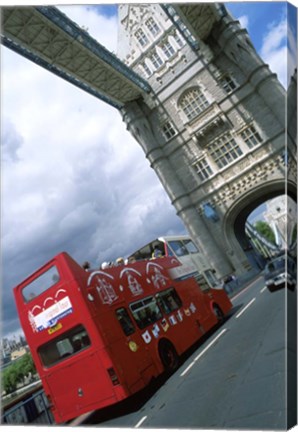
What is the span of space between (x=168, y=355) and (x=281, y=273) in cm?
329

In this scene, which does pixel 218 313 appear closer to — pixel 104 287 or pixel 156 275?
pixel 156 275

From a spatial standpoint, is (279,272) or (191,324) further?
(191,324)

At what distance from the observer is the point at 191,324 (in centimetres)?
838

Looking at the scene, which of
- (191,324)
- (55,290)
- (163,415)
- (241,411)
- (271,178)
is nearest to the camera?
(241,411)

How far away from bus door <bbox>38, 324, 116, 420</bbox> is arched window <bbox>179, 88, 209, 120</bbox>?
3945mm

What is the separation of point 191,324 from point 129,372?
2.71 metres

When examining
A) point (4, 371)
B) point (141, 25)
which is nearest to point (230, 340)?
point (4, 371)

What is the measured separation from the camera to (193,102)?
5695mm

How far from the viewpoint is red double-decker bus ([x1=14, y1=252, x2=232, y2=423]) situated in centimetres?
570

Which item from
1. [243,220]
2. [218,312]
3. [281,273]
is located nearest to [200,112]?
[243,220]

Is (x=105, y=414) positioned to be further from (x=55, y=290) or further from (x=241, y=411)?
(x=241, y=411)

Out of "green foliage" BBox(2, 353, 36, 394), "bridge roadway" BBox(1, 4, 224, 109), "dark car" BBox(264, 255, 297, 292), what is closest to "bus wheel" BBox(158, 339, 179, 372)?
"green foliage" BBox(2, 353, 36, 394)

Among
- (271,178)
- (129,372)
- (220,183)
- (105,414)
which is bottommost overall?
(105,414)

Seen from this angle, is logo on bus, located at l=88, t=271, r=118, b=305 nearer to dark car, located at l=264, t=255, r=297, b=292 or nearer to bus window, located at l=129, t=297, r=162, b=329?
bus window, located at l=129, t=297, r=162, b=329
